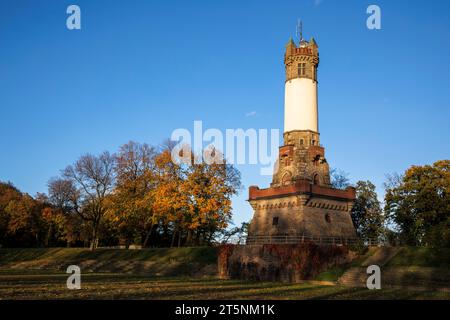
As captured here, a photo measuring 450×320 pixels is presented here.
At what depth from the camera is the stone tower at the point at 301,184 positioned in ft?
124

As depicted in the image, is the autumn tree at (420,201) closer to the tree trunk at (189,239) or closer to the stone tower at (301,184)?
the stone tower at (301,184)

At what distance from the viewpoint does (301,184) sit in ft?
→ 124

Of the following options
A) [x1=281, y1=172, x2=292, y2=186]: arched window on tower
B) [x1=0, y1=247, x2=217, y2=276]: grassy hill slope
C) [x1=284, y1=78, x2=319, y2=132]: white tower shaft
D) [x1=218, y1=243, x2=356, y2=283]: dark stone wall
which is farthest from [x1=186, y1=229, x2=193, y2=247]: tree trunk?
[x1=284, y1=78, x2=319, y2=132]: white tower shaft

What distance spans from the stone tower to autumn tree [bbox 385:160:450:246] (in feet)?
14.2

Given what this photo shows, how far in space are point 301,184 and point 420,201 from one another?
10.8 m

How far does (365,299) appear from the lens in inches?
740

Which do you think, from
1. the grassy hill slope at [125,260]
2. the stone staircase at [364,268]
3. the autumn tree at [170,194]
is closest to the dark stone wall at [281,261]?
the stone staircase at [364,268]

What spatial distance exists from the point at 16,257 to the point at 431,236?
4348cm

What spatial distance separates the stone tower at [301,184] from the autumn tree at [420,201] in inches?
170

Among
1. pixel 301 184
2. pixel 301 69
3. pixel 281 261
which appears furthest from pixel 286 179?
pixel 281 261

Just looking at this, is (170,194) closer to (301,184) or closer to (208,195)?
(208,195)

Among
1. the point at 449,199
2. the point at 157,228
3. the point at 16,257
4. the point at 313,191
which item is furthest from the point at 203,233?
the point at 449,199

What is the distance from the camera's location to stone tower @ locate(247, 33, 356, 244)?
3788 cm

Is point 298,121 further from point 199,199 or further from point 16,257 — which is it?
point 16,257
